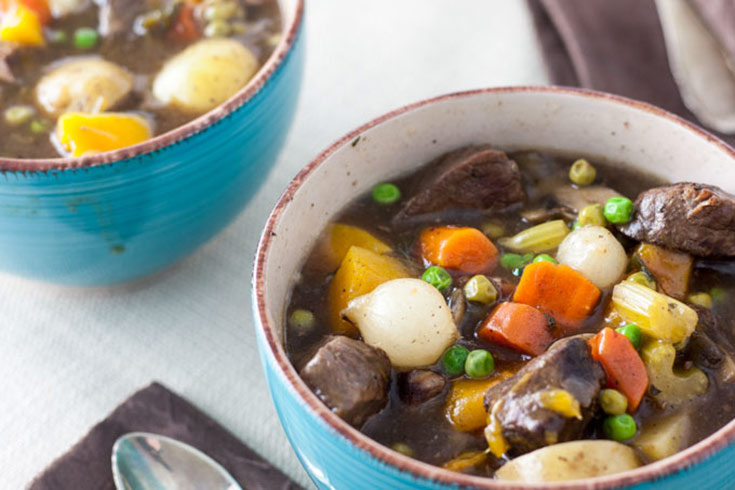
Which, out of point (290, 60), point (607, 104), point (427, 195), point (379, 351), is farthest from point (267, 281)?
point (607, 104)

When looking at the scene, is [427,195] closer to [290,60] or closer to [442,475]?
[290,60]

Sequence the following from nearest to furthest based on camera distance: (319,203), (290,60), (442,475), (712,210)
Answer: (442,475) → (712,210) → (319,203) → (290,60)

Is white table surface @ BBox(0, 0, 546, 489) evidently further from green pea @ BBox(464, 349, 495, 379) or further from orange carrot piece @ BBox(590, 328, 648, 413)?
orange carrot piece @ BBox(590, 328, 648, 413)

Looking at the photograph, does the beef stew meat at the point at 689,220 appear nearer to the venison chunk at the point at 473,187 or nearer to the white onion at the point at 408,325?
the venison chunk at the point at 473,187

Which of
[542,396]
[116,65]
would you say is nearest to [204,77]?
[116,65]

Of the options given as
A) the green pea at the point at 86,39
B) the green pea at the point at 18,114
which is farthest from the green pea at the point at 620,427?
the green pea at the point at 86,39

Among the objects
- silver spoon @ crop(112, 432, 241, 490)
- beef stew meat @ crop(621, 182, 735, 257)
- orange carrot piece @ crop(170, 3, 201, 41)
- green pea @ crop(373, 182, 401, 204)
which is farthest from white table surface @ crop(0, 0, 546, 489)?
beef stew meat @ crop(621, 182, 735, 257)
